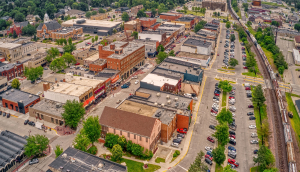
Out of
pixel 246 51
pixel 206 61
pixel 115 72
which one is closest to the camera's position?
pixel 115 72

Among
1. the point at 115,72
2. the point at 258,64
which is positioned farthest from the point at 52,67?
the point at 258,64

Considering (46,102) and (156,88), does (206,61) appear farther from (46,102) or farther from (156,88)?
(46,102)

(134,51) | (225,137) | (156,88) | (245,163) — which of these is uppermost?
(134,51)

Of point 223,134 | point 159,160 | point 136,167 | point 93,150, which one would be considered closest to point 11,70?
point 93,150

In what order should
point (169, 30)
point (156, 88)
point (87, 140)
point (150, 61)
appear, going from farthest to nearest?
point (169, 30) → point (150, 61) → point (156, 88) → point (87, 140)

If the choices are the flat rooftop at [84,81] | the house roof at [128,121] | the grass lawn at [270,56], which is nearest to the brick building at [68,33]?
the flat rooftop at [84,81]

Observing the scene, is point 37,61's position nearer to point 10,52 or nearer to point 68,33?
point 10,52
